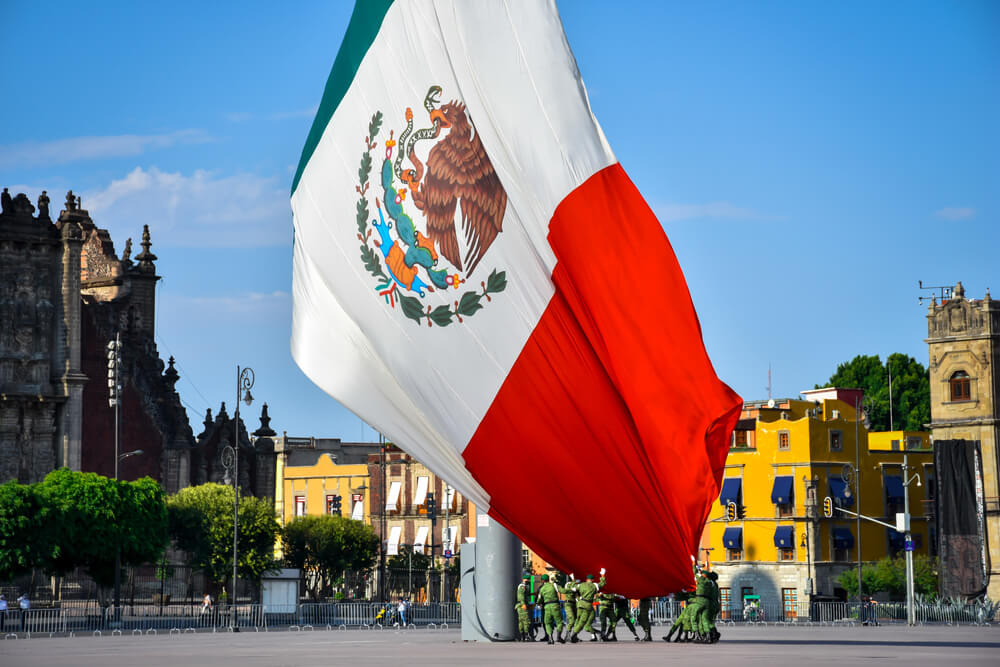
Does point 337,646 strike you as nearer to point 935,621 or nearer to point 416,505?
point 935,621

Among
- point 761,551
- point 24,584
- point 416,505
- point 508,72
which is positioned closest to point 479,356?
point 508,72

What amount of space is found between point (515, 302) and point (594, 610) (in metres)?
7.07

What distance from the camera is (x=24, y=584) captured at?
73.1m

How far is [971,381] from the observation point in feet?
265

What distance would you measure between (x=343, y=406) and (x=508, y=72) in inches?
256

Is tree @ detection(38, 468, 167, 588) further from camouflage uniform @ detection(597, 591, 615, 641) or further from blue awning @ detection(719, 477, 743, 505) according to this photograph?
camouflage uniform @ detection(597, 591, 615, 641)

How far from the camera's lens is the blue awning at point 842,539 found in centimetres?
8044

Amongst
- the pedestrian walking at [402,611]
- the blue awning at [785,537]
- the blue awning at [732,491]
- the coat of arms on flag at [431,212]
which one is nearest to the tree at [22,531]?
the pedestrian walking at [402,611]

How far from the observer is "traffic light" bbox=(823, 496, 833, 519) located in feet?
247

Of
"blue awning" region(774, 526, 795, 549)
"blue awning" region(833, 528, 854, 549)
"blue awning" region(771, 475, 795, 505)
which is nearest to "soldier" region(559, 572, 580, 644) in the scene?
"blue awning" region(771, 475, 795, 505)

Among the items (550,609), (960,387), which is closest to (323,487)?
(960,387)

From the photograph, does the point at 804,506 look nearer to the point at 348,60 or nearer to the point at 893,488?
the point at 893,488

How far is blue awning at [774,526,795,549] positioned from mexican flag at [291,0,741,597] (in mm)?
54102

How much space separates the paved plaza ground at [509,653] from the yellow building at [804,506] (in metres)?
45.0
